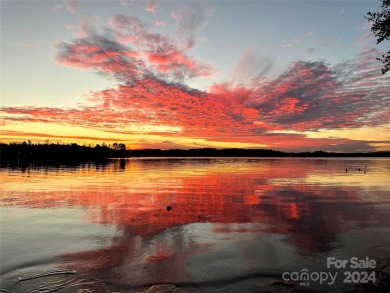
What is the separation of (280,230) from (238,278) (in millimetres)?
9154

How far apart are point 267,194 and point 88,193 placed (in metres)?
22.5

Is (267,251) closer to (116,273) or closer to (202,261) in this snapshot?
(202,261)

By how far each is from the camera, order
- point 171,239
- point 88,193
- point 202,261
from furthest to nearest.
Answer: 1. point 88,193
2. point 171,239
3. point 202,261

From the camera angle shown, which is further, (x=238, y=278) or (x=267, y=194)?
(x=267, y=194)

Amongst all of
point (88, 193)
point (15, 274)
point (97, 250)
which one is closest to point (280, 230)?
point (97, 250)

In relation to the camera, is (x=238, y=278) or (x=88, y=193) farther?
(x=88, y=193)

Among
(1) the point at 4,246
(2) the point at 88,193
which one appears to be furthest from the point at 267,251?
(2) the point at 88,193

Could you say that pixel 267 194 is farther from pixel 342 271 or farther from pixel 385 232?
pixel 342 271

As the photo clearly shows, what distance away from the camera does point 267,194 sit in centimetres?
4019

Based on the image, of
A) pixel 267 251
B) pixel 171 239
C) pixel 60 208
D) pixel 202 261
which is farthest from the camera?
pixel 60 208

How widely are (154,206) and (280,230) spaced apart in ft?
44.3

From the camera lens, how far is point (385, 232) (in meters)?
20.8

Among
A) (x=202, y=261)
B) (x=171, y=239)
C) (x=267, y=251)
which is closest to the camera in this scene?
(x=202, y=261)

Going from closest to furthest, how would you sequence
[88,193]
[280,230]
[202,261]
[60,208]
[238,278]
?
[238,278], [202,261], [280,230], [60,208], [88,193]
